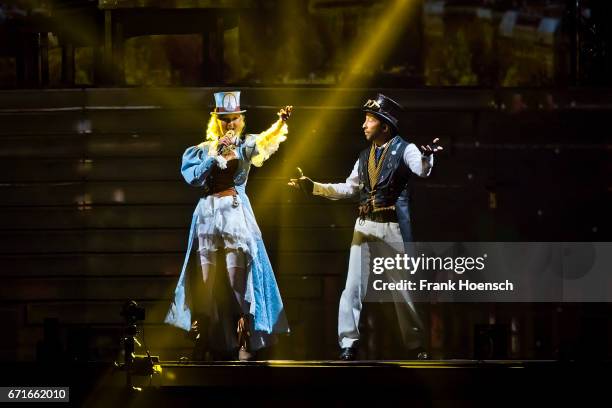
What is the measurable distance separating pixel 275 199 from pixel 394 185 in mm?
1804

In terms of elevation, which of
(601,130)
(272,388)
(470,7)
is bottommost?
(272,388)

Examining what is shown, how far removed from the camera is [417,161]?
11086 mm

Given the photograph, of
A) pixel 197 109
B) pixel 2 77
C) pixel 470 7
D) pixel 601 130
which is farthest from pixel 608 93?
pixel 2 77

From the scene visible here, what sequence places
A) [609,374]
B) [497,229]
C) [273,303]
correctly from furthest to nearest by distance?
[497,229] → [273,303] → [609,374]

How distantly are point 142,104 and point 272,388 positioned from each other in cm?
384

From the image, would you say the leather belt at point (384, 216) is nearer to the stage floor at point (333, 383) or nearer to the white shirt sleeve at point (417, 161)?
the white shirt sleeve at point (417, 161)

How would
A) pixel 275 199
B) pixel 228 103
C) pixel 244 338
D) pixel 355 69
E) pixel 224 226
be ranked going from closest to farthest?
1. pixel 244 338
2. pixel 224 226
3. pixel 228 103
4. pixel 275 199
5. pixel 355 69

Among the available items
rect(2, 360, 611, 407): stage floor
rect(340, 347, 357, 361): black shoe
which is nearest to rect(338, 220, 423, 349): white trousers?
rect(340, 347, 357, 361): black shoe

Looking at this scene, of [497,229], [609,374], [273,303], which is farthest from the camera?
[497,229]

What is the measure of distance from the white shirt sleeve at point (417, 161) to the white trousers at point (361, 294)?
0.55 metres

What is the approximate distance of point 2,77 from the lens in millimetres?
13242

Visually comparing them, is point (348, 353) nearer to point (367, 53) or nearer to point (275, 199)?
point (275, 199)

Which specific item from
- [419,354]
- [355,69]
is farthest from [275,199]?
[419,354]

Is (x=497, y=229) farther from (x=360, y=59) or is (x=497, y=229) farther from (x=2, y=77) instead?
(x=2, y=77)
